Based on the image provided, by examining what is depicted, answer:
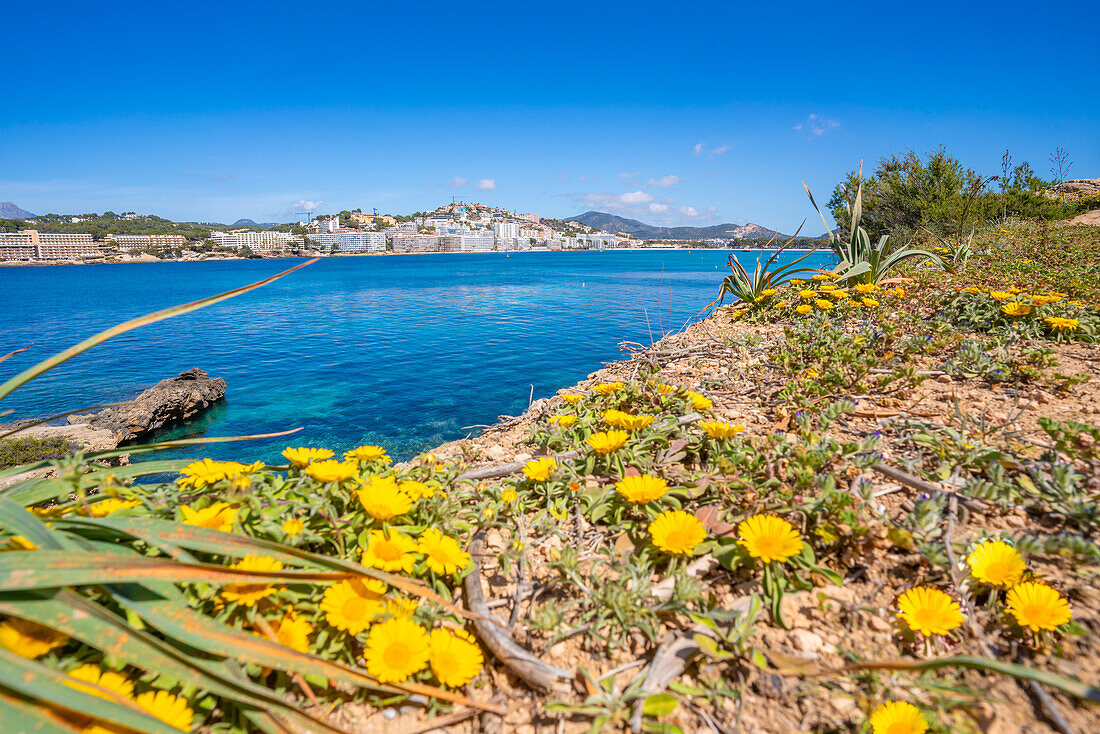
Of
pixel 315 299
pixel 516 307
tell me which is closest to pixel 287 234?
pixel 315 299

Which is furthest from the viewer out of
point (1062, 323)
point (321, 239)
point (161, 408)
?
point (321, 239)

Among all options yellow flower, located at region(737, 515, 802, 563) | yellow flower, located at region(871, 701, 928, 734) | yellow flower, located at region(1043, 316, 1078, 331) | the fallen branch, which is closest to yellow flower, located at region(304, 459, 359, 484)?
the fallen branch

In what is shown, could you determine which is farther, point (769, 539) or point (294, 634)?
point (769, 539)

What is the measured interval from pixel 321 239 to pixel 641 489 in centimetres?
15333

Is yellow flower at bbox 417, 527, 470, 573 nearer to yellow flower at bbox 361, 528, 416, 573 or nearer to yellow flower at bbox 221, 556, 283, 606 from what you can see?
yellow flower at bbox 361, 528, 416, 573

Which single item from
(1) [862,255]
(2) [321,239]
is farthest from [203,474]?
(2) [321,239]

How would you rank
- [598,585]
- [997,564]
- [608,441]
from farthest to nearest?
1. [608,441]
2. [598,585]
3. [997,564]

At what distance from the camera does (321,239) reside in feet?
441

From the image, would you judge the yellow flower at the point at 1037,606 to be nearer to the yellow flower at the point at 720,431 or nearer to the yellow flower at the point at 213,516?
the yellow flower at the point at 720,431

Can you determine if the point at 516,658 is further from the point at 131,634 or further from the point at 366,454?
the point at 366,454

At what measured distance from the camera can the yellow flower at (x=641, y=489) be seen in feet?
5.44

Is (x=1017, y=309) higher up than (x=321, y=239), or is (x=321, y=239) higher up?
(x=321, y=239)

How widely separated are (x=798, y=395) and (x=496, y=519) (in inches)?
73.7

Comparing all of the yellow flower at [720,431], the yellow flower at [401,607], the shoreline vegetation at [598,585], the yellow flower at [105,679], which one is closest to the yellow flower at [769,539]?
the shoreline vegetation at [598,585]
